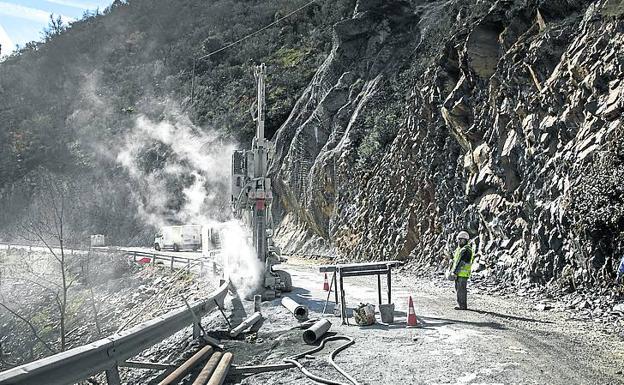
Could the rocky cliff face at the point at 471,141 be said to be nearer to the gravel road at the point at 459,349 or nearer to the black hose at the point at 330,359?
the gravel road at the point at 459,349

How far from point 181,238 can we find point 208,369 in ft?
109

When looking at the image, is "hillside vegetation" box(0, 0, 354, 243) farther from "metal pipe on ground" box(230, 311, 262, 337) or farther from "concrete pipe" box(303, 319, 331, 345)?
"concrete pipe" box(303, 319, 331, 345)

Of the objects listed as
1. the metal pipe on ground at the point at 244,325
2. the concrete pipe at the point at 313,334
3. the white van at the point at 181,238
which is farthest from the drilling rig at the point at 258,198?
the white van at the point at 181,238

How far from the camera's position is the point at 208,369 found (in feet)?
24.8

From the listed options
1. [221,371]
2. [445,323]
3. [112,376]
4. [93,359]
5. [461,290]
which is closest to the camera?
[93,359]

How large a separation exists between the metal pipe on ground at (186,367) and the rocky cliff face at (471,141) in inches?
310

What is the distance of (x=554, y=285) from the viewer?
41.2 feet

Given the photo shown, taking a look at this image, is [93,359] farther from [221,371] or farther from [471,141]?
[471,141]

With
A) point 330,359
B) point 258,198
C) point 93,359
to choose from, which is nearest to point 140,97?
point 258,198

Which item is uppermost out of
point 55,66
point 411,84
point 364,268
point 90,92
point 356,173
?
point 55,66

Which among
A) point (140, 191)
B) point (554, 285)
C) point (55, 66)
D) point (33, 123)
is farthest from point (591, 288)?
point (55, 66)

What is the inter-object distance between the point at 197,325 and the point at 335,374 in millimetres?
3247

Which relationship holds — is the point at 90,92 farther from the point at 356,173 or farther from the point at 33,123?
the point at 356,173

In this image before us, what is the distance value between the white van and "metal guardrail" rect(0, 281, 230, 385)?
3207 cm
